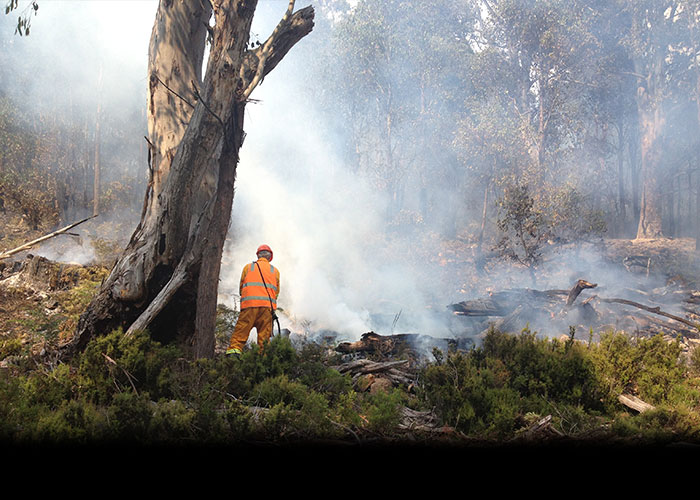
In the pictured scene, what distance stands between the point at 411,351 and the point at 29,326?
588cm

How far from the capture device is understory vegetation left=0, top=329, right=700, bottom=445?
300cm

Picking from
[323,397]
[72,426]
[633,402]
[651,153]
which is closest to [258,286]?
[323,397]

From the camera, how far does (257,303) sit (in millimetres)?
6125

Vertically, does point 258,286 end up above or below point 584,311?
above

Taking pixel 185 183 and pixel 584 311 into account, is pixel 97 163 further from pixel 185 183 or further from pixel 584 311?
pixel 584 311

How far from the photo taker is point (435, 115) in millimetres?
28688

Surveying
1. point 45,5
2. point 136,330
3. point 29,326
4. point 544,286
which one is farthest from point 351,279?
point 45,5

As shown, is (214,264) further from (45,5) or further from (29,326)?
(45,5)

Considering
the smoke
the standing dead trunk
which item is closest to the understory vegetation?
the smoke

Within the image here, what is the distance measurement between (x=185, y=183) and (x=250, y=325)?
2039mm

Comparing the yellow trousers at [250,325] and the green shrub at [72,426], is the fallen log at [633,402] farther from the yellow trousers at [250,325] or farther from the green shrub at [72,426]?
the green shrub at [72,426]

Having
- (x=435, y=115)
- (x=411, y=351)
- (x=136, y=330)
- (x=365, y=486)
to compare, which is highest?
(x=435, y=115)

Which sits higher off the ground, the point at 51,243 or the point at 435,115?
the point at 435,115

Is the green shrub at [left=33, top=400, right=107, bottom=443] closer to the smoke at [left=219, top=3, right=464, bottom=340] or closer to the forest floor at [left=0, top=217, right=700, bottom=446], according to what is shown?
the forest floor at [left=0, top=217, right=700, bottom=446]
